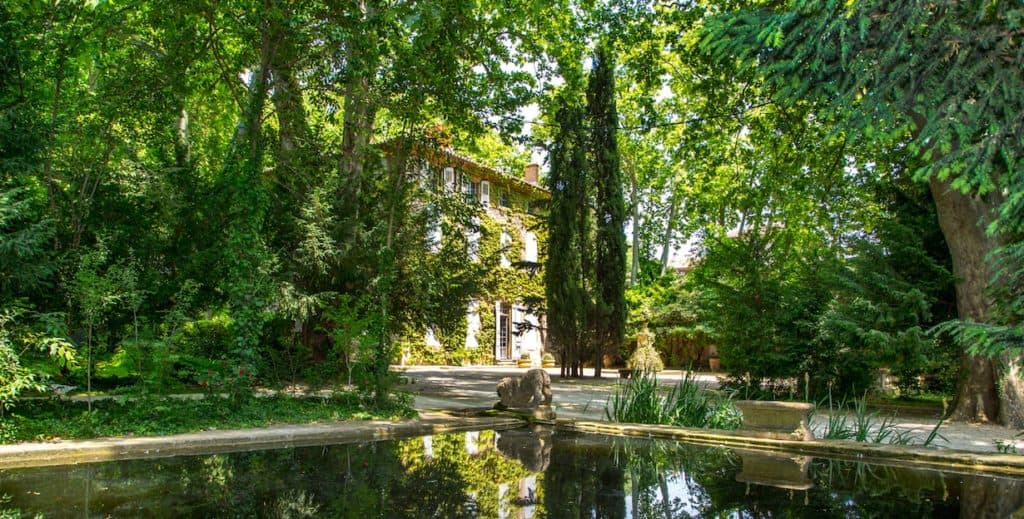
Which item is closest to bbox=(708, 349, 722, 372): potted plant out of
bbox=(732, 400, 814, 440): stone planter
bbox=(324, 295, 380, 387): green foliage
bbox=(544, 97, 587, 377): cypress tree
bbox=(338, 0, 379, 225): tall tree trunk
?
bbox=(544, 97, 587, 377): cypress tree

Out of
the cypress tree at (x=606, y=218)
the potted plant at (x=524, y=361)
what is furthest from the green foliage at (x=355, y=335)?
the potted plant at (x=524, y=361)

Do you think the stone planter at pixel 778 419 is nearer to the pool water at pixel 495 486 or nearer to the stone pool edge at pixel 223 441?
the pool water at pixel 495 486

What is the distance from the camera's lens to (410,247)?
14305 mm

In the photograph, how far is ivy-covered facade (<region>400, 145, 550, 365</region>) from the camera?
14953 mm

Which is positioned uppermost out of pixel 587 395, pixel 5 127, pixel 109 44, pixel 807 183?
pixel 109 44

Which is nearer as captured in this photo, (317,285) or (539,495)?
(539,495)

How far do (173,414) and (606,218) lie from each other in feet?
46.0

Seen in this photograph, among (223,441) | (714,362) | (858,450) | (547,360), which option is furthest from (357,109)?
(714,362)

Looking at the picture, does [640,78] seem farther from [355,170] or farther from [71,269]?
[71,269]

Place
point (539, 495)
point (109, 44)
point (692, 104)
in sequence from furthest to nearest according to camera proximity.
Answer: point (692, 104)
point (109, 44)
point (539, 495)

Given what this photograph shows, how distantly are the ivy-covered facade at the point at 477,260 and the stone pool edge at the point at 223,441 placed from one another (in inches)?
220

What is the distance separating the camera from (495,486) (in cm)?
552

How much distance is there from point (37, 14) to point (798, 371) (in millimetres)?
13187

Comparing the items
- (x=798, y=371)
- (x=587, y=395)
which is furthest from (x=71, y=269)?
(x=798, y=371)
